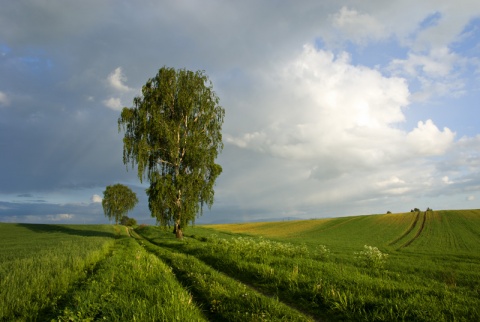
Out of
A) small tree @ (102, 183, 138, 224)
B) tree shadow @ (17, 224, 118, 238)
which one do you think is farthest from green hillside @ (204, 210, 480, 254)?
small tree @ (102, 183, 138, 224)

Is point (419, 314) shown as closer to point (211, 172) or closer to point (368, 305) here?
point (368, 305)

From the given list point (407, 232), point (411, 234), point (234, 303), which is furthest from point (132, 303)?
point (407, 232)

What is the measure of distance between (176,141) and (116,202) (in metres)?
65.1

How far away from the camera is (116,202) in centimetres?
8756

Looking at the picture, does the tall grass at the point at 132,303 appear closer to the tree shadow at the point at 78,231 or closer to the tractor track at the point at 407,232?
the tree shadow at the point at 78,231

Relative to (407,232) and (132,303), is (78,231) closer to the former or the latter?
(132,303)

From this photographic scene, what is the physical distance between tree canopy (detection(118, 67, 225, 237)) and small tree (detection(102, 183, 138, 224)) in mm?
60806

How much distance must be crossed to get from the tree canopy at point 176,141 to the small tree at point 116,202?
6081 cm

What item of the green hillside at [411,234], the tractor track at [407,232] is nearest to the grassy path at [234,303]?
the green hillside at [411,234]

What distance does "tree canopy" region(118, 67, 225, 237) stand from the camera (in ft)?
103

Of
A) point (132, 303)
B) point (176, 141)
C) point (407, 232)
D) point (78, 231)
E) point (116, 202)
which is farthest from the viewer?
point (116, 202)

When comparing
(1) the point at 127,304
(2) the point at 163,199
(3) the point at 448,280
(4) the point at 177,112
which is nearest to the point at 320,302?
(1) the point at 127,304

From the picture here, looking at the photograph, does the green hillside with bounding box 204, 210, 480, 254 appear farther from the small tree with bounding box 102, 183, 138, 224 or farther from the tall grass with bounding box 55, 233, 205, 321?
the small tree with bounding box 102, 183, 138, 224

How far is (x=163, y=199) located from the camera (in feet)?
103
